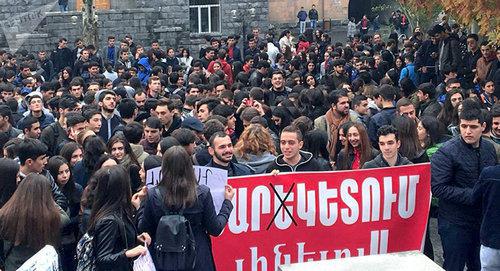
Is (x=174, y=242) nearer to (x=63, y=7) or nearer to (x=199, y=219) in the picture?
(x=199, y=219)

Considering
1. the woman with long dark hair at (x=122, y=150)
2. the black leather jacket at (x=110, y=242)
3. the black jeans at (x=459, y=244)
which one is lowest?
the black jeans at (x=459, y=244)

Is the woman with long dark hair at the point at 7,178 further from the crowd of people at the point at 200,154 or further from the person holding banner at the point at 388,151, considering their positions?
the person holding banner at the point at 388,151

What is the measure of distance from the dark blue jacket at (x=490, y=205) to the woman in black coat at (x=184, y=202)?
2037mm

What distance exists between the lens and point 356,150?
8.60 meters

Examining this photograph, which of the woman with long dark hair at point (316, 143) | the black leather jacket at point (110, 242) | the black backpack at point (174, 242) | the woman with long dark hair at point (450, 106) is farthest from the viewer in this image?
the woman with long dark hair at point (450, 106)

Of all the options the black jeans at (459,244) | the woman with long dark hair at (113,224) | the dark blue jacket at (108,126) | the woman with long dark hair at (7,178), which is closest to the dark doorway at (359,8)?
the dark blue jacket at (108,126)

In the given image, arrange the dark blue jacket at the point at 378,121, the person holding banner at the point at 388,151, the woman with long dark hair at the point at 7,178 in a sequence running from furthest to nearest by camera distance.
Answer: the dark blue jacket at the point at 378,121, the person holding banner at the point at 388,151, the woman with long dark hair at the point at 7,178

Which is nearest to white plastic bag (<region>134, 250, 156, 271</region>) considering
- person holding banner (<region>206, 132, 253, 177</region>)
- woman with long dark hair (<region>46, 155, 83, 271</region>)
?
woman with long dark hair (<region>46, 155, 83, 271</region>)

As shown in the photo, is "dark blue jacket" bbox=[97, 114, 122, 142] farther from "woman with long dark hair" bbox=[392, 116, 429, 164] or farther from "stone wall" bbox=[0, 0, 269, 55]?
"stone wall" bbox=[0, 0, 269, 55]

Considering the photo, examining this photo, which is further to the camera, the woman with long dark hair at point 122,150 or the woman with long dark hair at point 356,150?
the woman with long dark hair at point 356,150

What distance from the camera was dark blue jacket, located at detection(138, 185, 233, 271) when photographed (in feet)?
20.4

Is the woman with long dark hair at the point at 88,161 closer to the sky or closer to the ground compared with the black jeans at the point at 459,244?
closer to the sky

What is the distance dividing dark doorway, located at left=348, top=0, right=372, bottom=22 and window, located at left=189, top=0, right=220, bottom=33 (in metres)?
6.47

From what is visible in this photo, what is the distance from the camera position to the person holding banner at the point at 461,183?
286 inches
